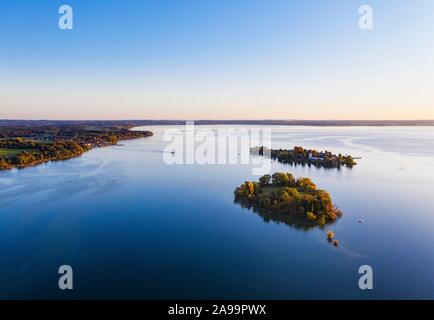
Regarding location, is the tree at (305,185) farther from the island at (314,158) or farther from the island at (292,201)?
the island at (314,158)

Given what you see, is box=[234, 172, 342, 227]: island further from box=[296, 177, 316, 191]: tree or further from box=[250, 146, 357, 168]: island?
box=[250, 146, 357, 168]: island

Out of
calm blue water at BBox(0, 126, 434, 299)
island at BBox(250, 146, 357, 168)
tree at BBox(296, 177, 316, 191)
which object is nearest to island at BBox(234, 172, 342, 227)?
tree at BBox(296, 177, 316, 191)

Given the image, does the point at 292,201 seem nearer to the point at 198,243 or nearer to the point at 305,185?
the point at 305,185

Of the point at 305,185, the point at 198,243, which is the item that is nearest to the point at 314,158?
the point at 305,185

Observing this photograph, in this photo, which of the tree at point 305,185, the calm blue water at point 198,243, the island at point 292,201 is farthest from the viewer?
the tree at point 305,185

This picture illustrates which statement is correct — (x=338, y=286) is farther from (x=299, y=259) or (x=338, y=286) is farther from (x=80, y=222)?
(x=80, y=222)

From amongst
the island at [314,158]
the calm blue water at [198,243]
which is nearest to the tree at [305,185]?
the calm blue water at [198,243]
